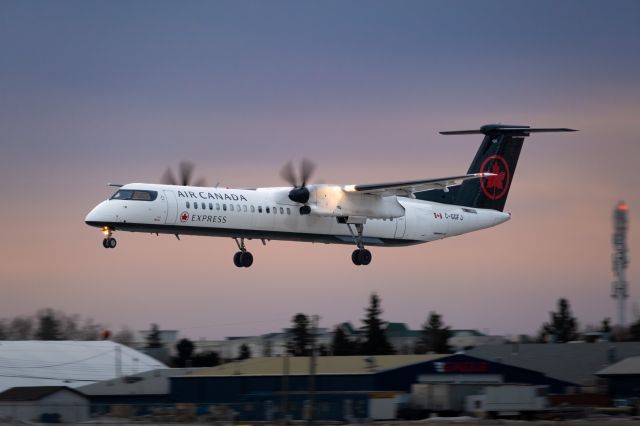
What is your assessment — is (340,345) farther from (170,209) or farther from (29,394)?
(170,209)

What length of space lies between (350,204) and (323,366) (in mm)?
10610

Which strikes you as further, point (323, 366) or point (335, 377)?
point (323, 366)

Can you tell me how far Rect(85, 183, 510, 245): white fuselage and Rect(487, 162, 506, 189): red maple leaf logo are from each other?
1.17 meters

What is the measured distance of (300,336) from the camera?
85438 millimetres

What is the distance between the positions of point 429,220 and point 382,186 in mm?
4238

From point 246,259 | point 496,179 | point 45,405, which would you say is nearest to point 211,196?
point 246,259

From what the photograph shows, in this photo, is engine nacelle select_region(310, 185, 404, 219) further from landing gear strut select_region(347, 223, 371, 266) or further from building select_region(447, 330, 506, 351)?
building select_region(447, 330, 506, 351)

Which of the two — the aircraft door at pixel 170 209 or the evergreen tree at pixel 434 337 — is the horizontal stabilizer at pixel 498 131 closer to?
the aircraft door at pixel 170 209

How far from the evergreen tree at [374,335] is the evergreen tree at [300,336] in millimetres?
4438

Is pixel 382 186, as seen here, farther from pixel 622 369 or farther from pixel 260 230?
pixel 622 369

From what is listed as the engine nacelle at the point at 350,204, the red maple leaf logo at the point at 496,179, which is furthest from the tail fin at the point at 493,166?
the engine nacelle at the point at 350,204

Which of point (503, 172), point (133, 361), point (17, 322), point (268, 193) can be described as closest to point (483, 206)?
point (503, 172)

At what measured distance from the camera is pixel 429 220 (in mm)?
46438

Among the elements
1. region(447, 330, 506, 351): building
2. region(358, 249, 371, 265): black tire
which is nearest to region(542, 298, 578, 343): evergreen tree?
region(447, 330, 506, 351): building
